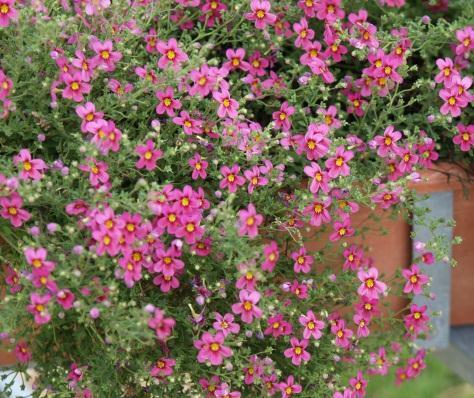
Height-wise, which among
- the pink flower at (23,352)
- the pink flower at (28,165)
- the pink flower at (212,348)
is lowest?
the pink flower at (23,352)

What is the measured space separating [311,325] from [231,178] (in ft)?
1.07

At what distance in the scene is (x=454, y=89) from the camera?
1.66 metres

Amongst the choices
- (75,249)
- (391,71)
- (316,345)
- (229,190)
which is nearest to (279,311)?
(316,345)

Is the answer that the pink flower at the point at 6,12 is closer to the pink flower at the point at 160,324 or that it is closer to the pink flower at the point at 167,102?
the pink flower at the point at 167,102

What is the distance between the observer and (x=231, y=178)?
60.9 inches

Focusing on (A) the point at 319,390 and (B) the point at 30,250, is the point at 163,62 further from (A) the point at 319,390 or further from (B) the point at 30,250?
(A) the point at 319,390

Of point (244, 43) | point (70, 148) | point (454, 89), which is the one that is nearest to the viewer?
point (70, 148)

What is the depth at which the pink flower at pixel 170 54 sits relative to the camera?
1538mm

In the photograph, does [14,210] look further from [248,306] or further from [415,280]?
[415,280]

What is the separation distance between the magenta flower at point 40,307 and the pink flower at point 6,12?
503mm

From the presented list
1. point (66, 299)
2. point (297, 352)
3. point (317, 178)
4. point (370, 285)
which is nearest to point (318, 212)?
point (317, 178)

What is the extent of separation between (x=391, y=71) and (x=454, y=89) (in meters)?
0.13

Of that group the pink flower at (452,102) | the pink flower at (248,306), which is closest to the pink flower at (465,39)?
the pink flower at (452,102)

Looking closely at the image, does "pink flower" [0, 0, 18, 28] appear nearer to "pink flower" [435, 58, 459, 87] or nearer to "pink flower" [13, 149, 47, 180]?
"pink flower" [13, 149, 47, 180]
